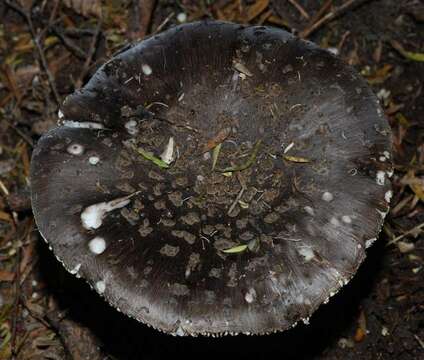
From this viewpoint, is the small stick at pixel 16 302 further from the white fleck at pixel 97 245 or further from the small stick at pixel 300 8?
the small stick at pixel 300 8

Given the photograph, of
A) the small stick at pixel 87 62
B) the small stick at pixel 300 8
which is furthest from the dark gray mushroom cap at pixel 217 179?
the small stick at pixel 300 8

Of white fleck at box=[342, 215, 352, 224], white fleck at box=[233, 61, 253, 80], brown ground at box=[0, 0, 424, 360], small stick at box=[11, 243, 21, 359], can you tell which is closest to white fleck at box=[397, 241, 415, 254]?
brown ground at box=[0, 0, 424, 360]

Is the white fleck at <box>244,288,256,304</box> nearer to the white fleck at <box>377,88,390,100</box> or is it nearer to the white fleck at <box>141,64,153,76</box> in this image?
the white fleck at <box>141,64,153,76</box>

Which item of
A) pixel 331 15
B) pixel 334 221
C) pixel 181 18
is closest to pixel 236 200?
pixel 334 221

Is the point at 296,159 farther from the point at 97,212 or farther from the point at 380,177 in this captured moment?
the point at 97,212

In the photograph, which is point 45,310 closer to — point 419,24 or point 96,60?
point 96,60

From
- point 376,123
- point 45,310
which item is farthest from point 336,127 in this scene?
point 45,310

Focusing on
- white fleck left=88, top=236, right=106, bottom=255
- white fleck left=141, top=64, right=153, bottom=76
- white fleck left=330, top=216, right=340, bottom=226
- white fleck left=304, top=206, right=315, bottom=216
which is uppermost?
white fleck left=141, top=64, right=153, bottom=76
